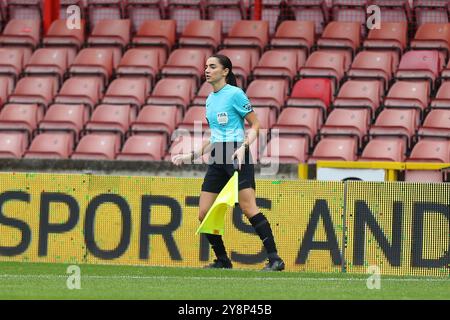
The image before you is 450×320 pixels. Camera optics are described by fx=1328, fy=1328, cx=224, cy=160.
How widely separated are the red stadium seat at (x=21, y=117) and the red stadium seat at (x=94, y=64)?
3.39 ft

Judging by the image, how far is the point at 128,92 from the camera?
18.8 meters

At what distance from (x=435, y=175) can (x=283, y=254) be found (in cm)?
301

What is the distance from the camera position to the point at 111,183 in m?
13.1

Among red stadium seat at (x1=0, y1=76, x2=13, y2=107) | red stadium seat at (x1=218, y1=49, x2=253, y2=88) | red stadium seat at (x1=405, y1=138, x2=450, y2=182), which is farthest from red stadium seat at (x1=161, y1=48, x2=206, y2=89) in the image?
red stadium seat at (x1=405, y1=138, x2=450, y2=182)

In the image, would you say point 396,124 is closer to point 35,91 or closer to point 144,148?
point 144,148

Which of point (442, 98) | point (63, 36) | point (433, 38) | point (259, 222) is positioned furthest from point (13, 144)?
point (259, 222)

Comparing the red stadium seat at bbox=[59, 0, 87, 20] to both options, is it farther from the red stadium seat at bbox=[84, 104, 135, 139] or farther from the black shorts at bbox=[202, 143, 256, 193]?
the black shorts at bbox=[202, 143, 256, 193]

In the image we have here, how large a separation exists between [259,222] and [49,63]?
8734 millimetres

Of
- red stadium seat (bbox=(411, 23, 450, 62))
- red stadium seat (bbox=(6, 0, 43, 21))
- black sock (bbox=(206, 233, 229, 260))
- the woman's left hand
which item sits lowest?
black sock (bbox=(206, 233, 229, 260))

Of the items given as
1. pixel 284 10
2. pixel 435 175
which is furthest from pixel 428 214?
pixel 284 10

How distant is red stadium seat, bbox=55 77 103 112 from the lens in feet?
61.4

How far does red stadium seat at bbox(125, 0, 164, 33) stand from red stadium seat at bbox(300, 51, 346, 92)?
345cm

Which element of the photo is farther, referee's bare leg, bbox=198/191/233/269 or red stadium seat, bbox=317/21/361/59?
red stadium seat, bbox=317/21/361/59

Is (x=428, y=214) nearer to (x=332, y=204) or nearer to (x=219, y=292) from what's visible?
(x=332, y=204)
